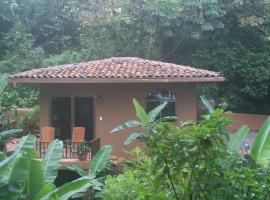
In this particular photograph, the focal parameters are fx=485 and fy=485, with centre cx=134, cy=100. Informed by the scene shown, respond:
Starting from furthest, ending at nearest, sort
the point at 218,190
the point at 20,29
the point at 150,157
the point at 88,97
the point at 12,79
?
the point at 20,29 < the point at 88,97 < the point at 12,79 < the point at 150,157 < the point at 218,190

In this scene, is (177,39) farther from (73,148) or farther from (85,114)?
(73,148)

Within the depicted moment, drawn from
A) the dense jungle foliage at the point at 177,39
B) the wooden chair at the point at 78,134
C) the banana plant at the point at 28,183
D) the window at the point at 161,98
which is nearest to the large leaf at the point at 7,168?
the banana plant at the point at 28,183

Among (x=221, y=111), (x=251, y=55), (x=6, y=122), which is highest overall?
(x=251, y=55)

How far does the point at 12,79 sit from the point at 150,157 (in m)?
11.6

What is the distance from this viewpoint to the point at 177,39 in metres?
25.5

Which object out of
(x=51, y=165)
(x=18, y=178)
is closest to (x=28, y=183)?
(x=18, y=178)

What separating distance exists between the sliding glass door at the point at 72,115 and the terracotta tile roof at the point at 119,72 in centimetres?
112

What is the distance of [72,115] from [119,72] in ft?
8.35

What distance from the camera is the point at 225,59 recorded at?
25.1 meters

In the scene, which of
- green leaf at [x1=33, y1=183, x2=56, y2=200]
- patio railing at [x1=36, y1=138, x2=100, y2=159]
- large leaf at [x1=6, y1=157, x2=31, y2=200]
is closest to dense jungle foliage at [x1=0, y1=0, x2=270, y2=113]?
patio railing at [x1=36, y1=138, x2=100, y2=159]

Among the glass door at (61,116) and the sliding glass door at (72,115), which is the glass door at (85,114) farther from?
the glass door at (61,116)

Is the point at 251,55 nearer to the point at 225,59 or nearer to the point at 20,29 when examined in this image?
the point at 225,59

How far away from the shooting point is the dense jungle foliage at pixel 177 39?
2378 centimetres

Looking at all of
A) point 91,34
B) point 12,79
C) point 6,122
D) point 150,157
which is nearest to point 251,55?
point 91,34
